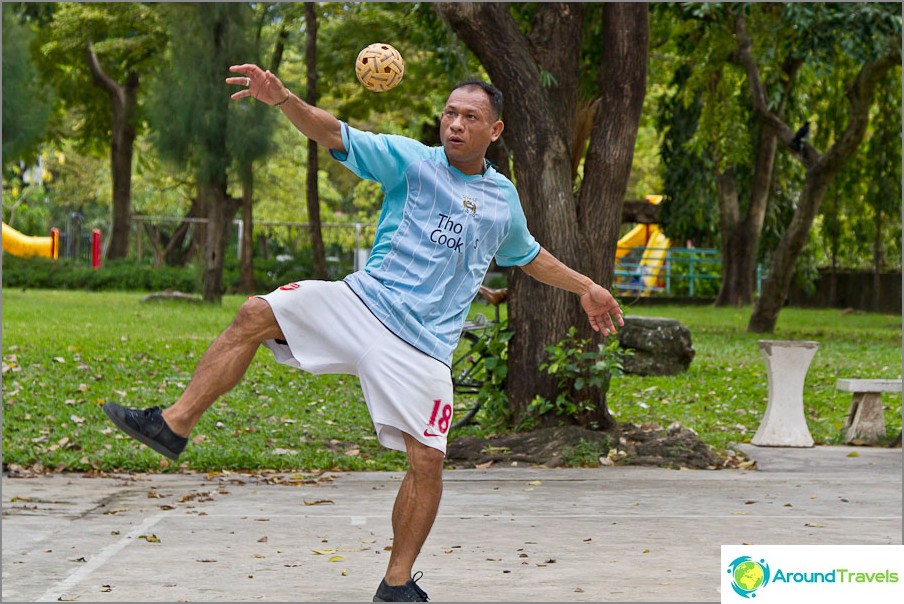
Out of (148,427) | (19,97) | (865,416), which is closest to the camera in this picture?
(148,427)

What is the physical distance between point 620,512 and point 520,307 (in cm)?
330

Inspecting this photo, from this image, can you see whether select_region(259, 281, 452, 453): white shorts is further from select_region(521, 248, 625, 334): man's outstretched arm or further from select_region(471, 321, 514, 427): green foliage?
select_region(471, 321, 514, 427): green foliage

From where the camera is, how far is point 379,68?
18.0 feet

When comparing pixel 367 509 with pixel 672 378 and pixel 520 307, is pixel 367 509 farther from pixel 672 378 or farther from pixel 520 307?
pixel 672 378

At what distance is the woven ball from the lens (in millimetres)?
5469

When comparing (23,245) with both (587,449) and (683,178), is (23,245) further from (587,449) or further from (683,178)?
(587,449)

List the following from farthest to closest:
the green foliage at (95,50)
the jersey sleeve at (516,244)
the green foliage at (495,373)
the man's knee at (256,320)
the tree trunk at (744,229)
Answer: the green foliage at (95,50) < the tree trunk at (744,229) < the green foliage at (495,373) < the jersey sleeve at (516,244) < the man's knee at (256,320)

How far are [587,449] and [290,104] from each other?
6.55 metres

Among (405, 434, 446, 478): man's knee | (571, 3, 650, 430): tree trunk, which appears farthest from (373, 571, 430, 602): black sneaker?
(571, 3, 650, 430): tree trunk

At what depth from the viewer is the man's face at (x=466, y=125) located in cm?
525

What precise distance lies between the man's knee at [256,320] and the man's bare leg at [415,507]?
0.74 m

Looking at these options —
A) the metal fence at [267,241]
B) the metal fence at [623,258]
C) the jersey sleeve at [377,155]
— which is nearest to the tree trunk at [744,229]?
the metal fence at [623,258]

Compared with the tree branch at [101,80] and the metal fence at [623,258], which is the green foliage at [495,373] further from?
the tree branch at [101,80]

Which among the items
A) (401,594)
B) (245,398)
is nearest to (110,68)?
(245,398)
